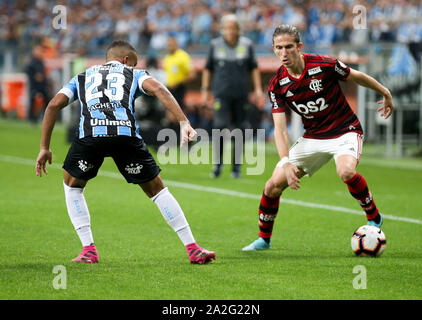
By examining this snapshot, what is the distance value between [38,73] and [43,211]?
17130mm

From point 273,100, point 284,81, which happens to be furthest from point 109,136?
point 284,81

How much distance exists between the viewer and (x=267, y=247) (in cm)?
689

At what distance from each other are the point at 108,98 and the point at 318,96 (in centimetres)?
181

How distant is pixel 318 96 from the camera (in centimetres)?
675

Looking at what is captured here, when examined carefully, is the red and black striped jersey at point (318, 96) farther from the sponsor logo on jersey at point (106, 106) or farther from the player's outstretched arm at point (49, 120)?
the player's outstretched arm at point (49, 120)

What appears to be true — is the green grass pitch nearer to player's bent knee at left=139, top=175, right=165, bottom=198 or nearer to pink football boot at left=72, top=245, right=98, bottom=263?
pink football boot at left=72, top=245, right=98, bottom=263

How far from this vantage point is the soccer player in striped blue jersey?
19.5 ft

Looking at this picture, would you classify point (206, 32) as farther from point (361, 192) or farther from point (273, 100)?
point (361, 192)

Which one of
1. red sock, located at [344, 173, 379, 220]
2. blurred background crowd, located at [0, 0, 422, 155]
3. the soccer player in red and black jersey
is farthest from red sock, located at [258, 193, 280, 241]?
blurred background crowd, located at [0, 0, 422, 155]

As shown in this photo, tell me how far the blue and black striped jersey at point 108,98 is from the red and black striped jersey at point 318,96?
4.08 ft

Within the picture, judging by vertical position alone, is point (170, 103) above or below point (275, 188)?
above

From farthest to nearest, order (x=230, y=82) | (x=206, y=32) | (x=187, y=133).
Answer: (x=206, y=32) → (x=230, y=82) → (x=187, y=133)

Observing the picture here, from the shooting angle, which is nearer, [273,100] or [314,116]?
[273,100]

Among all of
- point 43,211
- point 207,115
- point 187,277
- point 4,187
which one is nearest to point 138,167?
point 187,277
